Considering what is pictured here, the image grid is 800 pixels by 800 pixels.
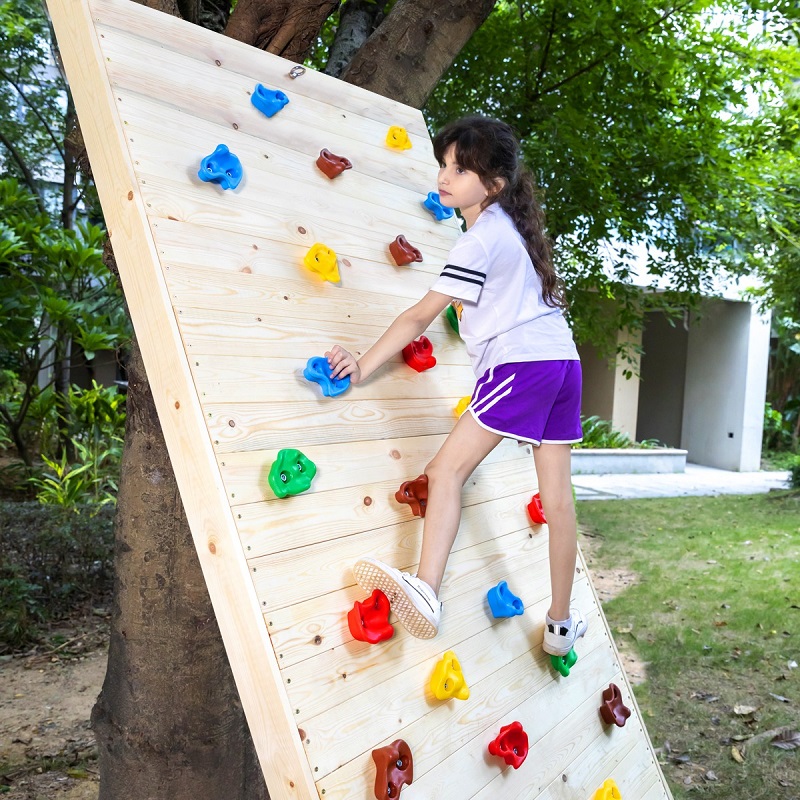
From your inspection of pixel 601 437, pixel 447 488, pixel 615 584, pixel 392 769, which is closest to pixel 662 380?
pixel 601 437

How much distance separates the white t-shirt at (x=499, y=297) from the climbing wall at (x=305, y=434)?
0.90 feet

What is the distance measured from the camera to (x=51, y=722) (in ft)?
12.7

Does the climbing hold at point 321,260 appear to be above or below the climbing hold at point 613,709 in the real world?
above

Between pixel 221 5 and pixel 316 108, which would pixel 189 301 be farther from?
pixel 221 5

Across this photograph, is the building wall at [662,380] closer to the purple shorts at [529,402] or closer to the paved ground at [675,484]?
the paved ground at [675,484]

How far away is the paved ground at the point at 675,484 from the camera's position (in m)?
10.4

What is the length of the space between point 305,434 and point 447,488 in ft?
1.43

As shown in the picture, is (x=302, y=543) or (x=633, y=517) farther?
(x=633, y=517)

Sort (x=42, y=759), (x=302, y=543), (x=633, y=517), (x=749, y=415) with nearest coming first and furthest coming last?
(x=302, y=543)
(x=42, y=759)
(x=633, y=517)
(x=749, y=415)

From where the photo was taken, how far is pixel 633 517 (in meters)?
8.66

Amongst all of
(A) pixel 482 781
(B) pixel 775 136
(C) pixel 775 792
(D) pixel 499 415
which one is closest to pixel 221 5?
(D) pixel 499 415

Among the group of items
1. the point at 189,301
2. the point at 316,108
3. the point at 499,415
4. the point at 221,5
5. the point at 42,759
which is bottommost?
the point at 42,759

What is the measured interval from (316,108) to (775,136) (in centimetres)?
500

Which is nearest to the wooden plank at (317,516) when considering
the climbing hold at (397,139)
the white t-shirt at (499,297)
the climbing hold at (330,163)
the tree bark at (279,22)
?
the white t-shirt at (499,297)
